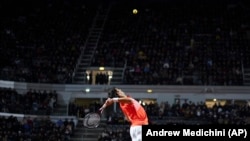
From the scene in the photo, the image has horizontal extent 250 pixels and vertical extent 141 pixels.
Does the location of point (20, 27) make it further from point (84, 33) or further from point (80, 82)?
point (80, 82)

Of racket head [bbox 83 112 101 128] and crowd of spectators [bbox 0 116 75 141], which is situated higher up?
racket head [bbox 83 112 101 128]

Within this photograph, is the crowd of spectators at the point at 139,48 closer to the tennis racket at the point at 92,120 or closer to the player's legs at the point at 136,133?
the tennis racket at the point at 92,120

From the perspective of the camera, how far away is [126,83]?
41281 mm

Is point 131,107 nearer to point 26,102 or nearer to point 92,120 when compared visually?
point 92,120

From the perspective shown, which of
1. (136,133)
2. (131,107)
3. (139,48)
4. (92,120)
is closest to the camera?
(136,133)

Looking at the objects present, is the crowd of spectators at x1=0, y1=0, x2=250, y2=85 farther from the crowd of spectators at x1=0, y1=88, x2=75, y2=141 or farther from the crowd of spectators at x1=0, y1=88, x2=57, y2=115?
the crowd of spectators at x1=0, y1=88, x2=75, y2=141

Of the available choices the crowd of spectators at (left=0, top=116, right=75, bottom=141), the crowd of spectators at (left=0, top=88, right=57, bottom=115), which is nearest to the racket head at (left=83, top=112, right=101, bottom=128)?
the crowd of spectators at (left=0, top=116, right=75, bottom=141)

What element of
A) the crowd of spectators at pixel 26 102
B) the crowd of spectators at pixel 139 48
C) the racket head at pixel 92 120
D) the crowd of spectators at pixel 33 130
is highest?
the crowd of spectators at pixel 139 48

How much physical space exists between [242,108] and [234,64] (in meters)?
6.48

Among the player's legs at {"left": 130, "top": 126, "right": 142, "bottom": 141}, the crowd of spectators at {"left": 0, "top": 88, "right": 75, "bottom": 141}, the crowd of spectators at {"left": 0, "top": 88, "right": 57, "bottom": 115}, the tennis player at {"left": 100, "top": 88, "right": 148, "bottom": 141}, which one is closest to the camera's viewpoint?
the player's legs at {"left": 130, "top": 126, "right": 142, "bottom": 141}

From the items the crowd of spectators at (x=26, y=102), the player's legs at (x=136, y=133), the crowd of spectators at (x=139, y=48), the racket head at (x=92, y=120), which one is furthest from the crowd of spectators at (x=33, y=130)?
the player's legs at (x=136, y=133)

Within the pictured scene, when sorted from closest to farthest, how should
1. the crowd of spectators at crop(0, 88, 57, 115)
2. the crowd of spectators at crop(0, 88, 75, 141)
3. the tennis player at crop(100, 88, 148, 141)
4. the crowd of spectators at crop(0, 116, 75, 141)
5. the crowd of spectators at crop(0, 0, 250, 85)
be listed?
the tennis player at crop(100, 88, 148, 141), the crowd of spectators at crop(0, 116, 75, 141), the crowd of spectators at crop(0, 88, 75, 141), the crowd of spectators at crop(0, 88, 57, 115), the crowd of spectators at crop(0, 0, 250, 85)

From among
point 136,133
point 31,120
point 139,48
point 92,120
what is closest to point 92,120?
point 92,120

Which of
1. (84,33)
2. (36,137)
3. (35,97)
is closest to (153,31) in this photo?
(84,33)
